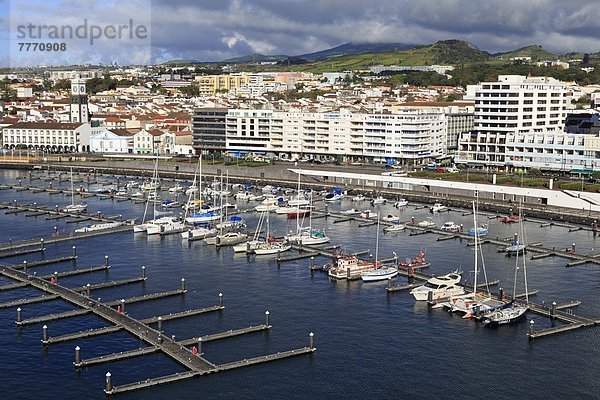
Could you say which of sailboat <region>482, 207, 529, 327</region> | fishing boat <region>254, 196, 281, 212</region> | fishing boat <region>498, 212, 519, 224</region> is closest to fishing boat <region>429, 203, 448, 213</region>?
fishing boat <region>498, 212, 519, 224</region>

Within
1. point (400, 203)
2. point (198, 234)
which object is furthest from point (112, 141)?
point (198, 234)

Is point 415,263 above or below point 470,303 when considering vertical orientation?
above

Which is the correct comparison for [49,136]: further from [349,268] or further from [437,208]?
[349,268]

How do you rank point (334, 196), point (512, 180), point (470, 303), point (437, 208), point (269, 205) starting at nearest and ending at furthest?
point (470, 303) → point (437, 208) → point (269, 205) → point (512, 180) → point (334, 196)

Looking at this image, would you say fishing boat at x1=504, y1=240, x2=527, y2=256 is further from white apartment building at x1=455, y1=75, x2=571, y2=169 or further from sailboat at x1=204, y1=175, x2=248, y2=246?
white apartment building at x1=455, y1=75, x2=571, y2=169

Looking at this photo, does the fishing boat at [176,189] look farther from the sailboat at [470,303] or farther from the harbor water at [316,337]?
the sailboat at [470,303]

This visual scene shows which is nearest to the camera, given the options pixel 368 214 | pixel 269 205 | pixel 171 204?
pixel 368 214
